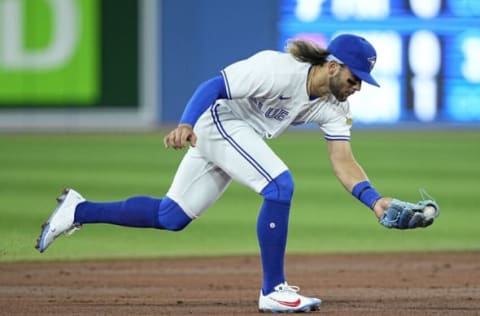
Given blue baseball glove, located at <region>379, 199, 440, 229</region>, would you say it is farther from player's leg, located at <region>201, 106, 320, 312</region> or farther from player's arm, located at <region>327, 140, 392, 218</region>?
player's leg, located at <region>201, 106, 320, 312</region>

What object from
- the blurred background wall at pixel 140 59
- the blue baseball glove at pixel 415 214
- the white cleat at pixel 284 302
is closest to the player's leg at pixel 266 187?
the white cleat at pixel 284 302

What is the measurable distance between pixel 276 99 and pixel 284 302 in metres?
0.96

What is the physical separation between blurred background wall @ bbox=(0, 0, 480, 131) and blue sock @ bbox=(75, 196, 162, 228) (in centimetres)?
1309

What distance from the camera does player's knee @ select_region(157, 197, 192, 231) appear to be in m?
5.84

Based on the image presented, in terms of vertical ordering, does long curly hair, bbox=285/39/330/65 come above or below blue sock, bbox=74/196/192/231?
above

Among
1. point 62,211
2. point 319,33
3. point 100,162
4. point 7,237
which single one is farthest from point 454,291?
point 319,33

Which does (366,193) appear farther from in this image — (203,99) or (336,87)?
(203,99)

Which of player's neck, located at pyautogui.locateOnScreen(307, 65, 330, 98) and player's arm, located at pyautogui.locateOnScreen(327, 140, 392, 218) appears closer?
player's neck, located at pyautogui.locateOnScreen(307, 65, 330, 98)

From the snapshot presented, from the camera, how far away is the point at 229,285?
276 inches

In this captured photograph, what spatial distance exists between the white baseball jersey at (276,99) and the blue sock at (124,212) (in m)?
0.64

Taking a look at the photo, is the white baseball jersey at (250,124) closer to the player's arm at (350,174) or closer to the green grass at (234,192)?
the player's arm at (350,174)

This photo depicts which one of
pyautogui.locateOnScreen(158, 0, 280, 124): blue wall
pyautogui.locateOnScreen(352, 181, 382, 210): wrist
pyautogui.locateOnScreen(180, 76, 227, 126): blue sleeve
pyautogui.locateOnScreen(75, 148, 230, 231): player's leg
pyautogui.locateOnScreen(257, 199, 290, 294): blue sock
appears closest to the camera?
pyautogui.locateOnScreen(180, 76, 227, 126): blue sleeve

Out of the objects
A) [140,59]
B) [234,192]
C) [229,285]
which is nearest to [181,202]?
[229,285]

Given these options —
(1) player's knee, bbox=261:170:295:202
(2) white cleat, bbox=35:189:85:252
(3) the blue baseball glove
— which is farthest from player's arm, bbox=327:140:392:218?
(2) white cleat, bbox=35:189:85:252
